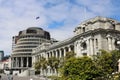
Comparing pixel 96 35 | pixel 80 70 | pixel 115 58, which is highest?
pixel 96 35

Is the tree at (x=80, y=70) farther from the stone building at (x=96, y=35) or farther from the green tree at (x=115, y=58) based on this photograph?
the stone building at (x=96, y=35)

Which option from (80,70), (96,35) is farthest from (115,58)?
(96,35)

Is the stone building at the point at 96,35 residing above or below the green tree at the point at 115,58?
above

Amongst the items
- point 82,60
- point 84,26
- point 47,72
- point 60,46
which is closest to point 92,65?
point 82,60

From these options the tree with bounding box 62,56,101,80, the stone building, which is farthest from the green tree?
the stone building

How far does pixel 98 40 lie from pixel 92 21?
405 inches

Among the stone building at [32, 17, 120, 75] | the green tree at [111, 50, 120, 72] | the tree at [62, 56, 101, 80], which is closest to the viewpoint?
the tree at [62, 56, 101, 80]

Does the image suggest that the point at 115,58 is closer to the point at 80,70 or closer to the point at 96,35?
the point at 80,70

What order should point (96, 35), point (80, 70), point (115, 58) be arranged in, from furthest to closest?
point (96, 35) < point (115, 58) < point (80, 70)

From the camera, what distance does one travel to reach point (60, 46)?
178m

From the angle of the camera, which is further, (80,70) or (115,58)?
(115,58)

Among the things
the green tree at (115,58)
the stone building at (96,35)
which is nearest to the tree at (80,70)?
the green tree at (115,58)

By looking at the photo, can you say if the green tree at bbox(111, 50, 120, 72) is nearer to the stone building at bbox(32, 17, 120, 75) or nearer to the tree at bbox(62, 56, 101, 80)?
the tree at bbox(62, 56, 101, 80)

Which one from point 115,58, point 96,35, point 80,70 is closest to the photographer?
point 80,70
